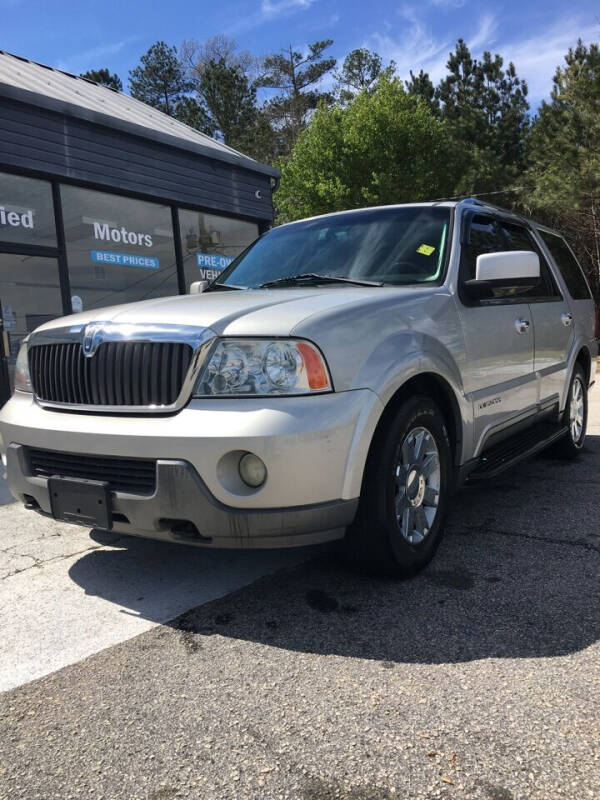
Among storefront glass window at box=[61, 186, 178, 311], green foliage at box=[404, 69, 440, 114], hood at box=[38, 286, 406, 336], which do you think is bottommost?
hood at box=[38, 286, 406, 336]

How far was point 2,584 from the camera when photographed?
3154 millimetres

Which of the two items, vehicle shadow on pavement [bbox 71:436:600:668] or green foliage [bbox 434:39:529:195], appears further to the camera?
green foliage [bbox 434:39:529:195]

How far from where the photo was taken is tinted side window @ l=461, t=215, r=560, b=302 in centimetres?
372

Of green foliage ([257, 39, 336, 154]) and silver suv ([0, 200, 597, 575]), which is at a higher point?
green foliage ([257, 39, 336, 154])

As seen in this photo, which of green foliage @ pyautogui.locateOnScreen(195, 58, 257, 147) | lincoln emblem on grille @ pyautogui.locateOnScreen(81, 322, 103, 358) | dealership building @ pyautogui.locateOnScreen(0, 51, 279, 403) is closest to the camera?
lincoln emblem on grille @ pyautogui.locateOnScreen(81, 322, 103, 358)

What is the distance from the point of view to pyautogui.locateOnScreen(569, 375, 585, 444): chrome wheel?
5.30 meters

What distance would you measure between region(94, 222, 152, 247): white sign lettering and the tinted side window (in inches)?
256

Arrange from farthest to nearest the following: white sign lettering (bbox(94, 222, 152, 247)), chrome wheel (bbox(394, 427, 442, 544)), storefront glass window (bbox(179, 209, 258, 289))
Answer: storefront glass window (bbox(179, 209, 258, 289)), white sign lettering (bbox(94, 222, 152, 247)), chrome wheel (bbox(394, 427, 442, 544))

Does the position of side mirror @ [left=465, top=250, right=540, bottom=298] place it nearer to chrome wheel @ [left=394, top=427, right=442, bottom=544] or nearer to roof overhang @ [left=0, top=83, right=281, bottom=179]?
chrome wheel @ [left=394, top=427, right=442, bottom=544]

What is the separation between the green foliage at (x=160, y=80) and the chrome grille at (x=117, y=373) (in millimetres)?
37366

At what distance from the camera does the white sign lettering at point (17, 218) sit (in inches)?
320

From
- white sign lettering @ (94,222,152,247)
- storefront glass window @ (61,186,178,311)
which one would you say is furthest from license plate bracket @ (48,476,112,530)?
white sign lettering @ (94,222,152,247)

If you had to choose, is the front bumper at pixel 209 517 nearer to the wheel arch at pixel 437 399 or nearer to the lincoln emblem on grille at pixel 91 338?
the wheel arch at pixel 437 399

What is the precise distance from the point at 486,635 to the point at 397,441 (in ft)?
2.63
